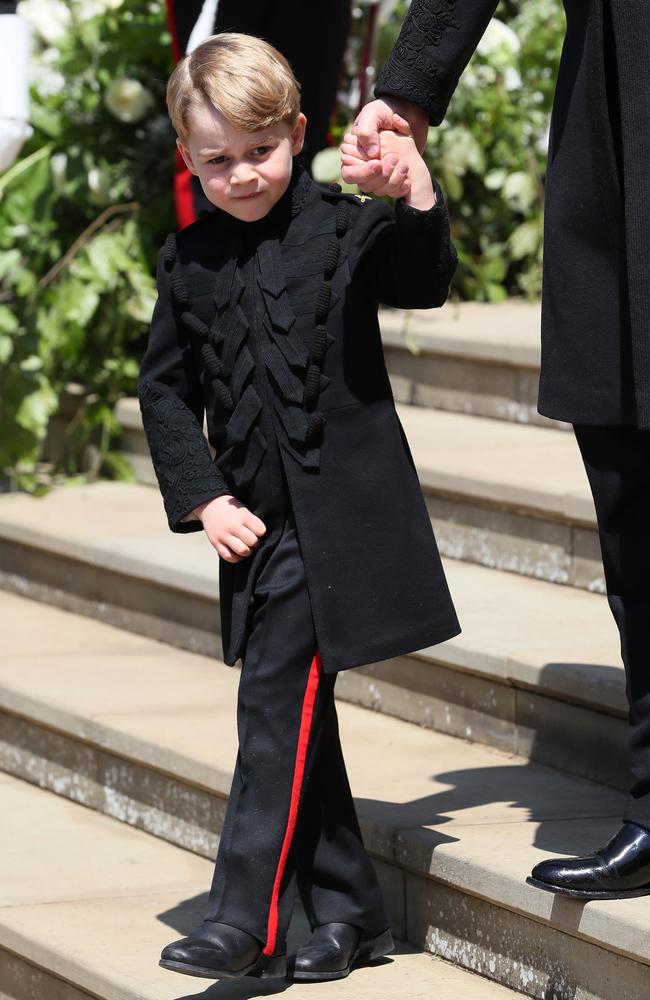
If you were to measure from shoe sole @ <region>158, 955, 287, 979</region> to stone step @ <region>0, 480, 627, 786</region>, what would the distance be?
0.72 metres

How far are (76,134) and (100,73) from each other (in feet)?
0.67

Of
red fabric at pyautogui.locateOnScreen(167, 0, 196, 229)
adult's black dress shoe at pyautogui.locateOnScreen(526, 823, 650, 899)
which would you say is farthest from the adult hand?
red fabric at pyautogui.locateOnScreen(167, 0, 196, 229)

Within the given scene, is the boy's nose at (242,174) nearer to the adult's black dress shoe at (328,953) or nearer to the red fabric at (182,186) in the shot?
the adult's black dress shoe at (328,953)

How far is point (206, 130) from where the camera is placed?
2.34 meters

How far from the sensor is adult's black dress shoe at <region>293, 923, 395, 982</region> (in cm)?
252

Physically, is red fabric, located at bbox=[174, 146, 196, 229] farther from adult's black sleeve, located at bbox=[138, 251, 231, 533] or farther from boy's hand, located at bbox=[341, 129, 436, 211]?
boy's hand, located at bbox=[341, 129, 436, 211]

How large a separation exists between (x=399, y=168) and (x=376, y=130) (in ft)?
0.18

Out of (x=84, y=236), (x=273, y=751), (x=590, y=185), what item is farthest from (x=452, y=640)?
(x=84, y=236)

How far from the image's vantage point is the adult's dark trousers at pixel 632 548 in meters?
2.26

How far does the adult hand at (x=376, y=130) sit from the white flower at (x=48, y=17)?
3698 millimetres

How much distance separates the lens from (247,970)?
2400 millimetres

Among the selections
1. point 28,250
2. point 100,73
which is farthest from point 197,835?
point 100,73

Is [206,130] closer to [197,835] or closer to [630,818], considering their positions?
[630,818]

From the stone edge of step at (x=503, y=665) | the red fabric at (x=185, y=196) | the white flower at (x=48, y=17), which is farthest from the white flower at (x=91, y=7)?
the stone edge of step at (x=503, y=665)
